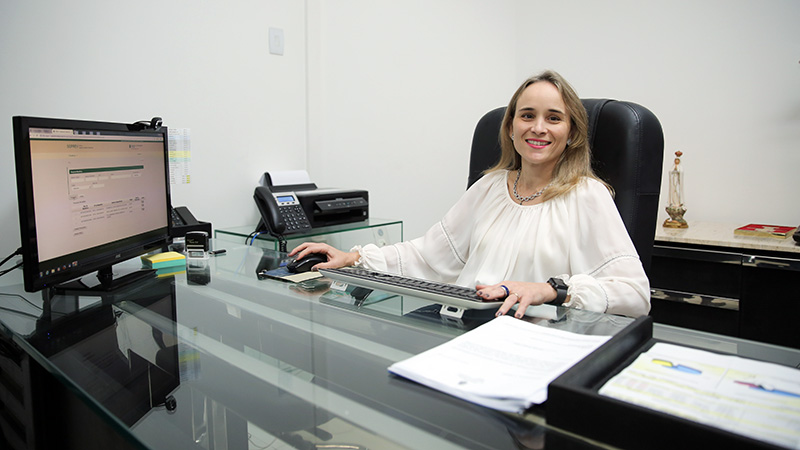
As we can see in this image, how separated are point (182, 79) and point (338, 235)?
0.86m

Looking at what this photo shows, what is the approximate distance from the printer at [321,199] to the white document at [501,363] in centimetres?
144

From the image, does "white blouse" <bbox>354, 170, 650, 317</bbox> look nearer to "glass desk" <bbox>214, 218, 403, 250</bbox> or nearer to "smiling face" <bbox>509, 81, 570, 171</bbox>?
"smiling face" <bbox>509, 81, 570, 171</bbox>

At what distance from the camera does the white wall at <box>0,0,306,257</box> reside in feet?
5.79

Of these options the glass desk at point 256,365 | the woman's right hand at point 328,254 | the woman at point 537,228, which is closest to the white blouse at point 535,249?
the woman at point 537,228

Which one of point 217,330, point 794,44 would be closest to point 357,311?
point 217,330

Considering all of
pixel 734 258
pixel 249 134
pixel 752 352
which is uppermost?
pixel 249 134

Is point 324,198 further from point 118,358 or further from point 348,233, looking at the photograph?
point 118,358

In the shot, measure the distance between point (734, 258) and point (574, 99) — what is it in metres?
1.11

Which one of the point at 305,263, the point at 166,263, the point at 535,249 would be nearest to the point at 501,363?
the point at 305,263

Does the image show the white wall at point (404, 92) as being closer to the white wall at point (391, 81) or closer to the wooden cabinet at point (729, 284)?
the white wall at point (391, 81)

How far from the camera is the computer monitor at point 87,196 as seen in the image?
3.60 feet

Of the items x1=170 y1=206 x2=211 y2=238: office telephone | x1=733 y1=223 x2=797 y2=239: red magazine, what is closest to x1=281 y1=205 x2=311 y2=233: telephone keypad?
x1=170 y1=206 x2=211 y2=238: office telephone

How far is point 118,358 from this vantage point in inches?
34.8

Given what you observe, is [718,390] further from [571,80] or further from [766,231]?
[571,80]
